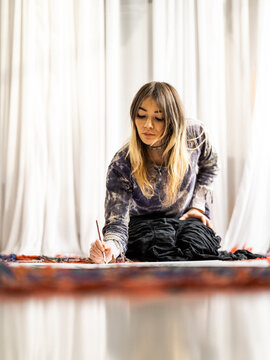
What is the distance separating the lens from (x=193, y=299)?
2.45 ft

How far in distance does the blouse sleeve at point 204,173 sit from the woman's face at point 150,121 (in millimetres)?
239

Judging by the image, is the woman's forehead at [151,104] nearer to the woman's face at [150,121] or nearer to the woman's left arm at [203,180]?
the woman's face at [150,121]

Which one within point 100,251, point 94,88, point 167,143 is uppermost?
point 94,88

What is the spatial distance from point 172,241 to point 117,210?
21 cm

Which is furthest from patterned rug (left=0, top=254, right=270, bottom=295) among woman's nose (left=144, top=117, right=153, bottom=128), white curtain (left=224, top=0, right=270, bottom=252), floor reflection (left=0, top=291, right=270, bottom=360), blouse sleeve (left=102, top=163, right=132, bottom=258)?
white curtain (left=224, top=0, right=270, bottom=252)

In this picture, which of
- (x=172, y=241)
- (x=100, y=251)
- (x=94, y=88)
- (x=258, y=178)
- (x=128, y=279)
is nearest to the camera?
(x=128, y=279)

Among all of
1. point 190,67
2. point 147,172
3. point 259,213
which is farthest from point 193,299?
point 190,67

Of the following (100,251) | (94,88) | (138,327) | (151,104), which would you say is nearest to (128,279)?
(138,327)

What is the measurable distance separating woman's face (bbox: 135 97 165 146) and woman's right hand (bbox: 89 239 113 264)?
1.38ft

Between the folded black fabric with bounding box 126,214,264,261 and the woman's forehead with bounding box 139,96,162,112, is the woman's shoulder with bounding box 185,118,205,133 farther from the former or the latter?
the folded black fabric with bounding box 126,214,264,261

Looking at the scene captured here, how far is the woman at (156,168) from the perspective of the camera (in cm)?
183

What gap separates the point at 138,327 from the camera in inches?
23.5

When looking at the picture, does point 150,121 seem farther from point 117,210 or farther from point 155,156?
point 117,210

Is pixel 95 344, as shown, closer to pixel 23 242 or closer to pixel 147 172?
pixel 147 172
